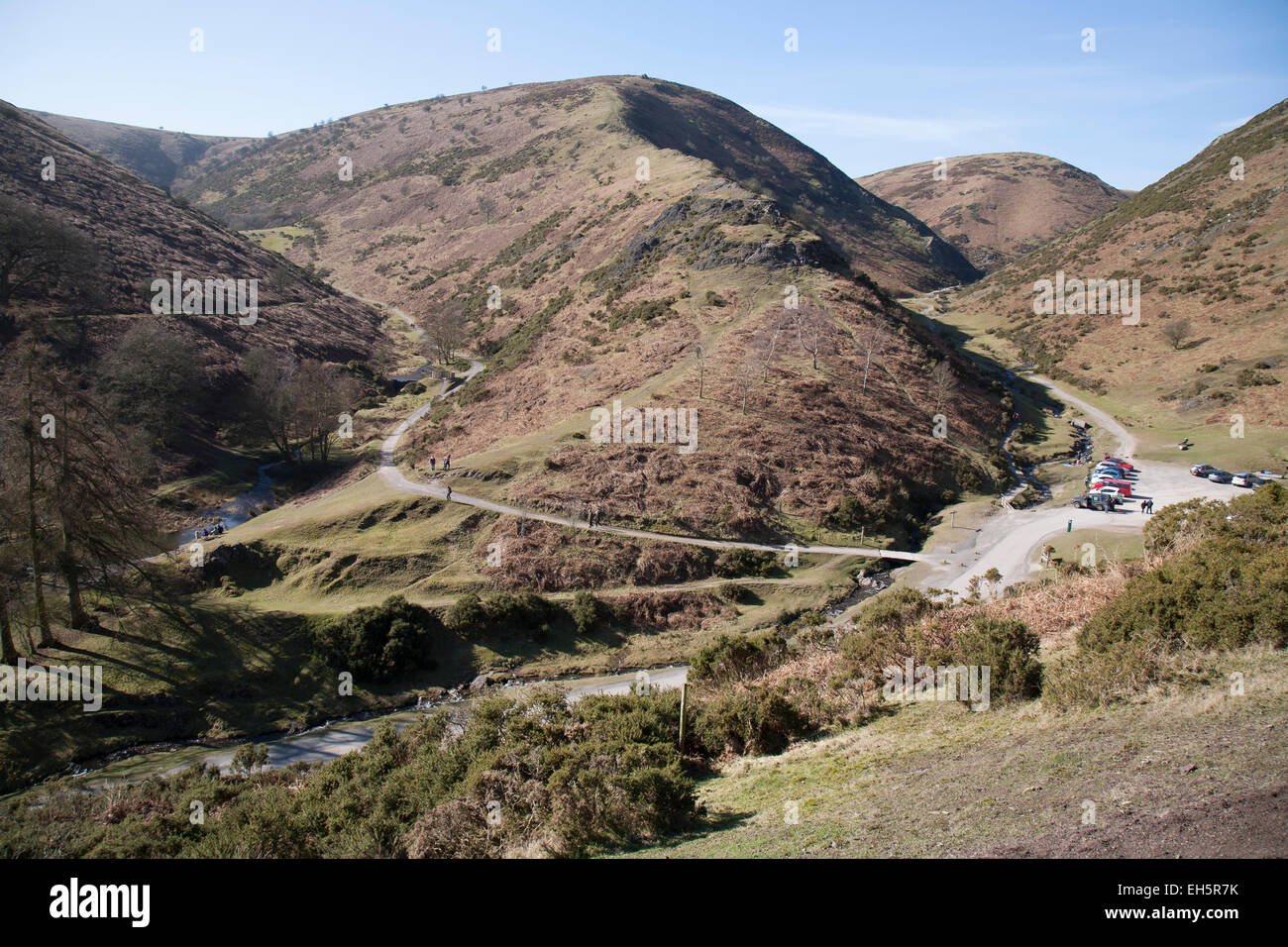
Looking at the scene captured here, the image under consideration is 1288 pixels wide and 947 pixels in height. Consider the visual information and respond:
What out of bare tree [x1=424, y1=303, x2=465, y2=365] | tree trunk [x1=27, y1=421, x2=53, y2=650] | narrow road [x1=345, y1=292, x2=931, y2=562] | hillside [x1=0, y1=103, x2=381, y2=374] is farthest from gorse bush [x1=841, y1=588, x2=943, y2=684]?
hillside [x1=0, y1=103, x2=381, y2=374]

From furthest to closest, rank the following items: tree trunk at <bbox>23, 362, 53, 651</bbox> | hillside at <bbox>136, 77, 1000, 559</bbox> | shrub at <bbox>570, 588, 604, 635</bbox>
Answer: hillside at <bbox>136, 77, 1000, 559</bbox>, shrub at <bbox>570, 588, 604, 635</bbox>, tree trunk at <bbox>23, 362, 53, 651</bbox>

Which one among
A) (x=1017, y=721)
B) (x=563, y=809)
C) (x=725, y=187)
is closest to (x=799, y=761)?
(x=1017, y=721)

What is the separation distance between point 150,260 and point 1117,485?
9273cm

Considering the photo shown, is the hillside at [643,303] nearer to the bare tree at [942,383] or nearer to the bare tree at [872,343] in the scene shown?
the bare tree at [872,343]

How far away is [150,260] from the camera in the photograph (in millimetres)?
70875

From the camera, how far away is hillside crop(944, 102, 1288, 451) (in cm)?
5869

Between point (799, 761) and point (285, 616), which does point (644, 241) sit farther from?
point (799, 761)

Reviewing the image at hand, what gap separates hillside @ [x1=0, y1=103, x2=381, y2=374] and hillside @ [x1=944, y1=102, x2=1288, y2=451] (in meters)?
84.6

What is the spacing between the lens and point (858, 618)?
2609cm

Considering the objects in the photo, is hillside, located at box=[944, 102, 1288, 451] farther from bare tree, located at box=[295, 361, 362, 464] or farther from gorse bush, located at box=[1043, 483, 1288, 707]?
bare tree, located at box=[295, 361, 362, 464]

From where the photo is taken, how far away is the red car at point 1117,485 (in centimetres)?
4084

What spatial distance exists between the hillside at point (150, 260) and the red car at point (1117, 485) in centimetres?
7135

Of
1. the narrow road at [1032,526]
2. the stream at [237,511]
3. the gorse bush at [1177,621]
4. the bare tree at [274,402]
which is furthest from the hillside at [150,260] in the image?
the gorse bush at [1177,621]

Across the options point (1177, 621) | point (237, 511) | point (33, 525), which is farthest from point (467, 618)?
point (1177, 621)
